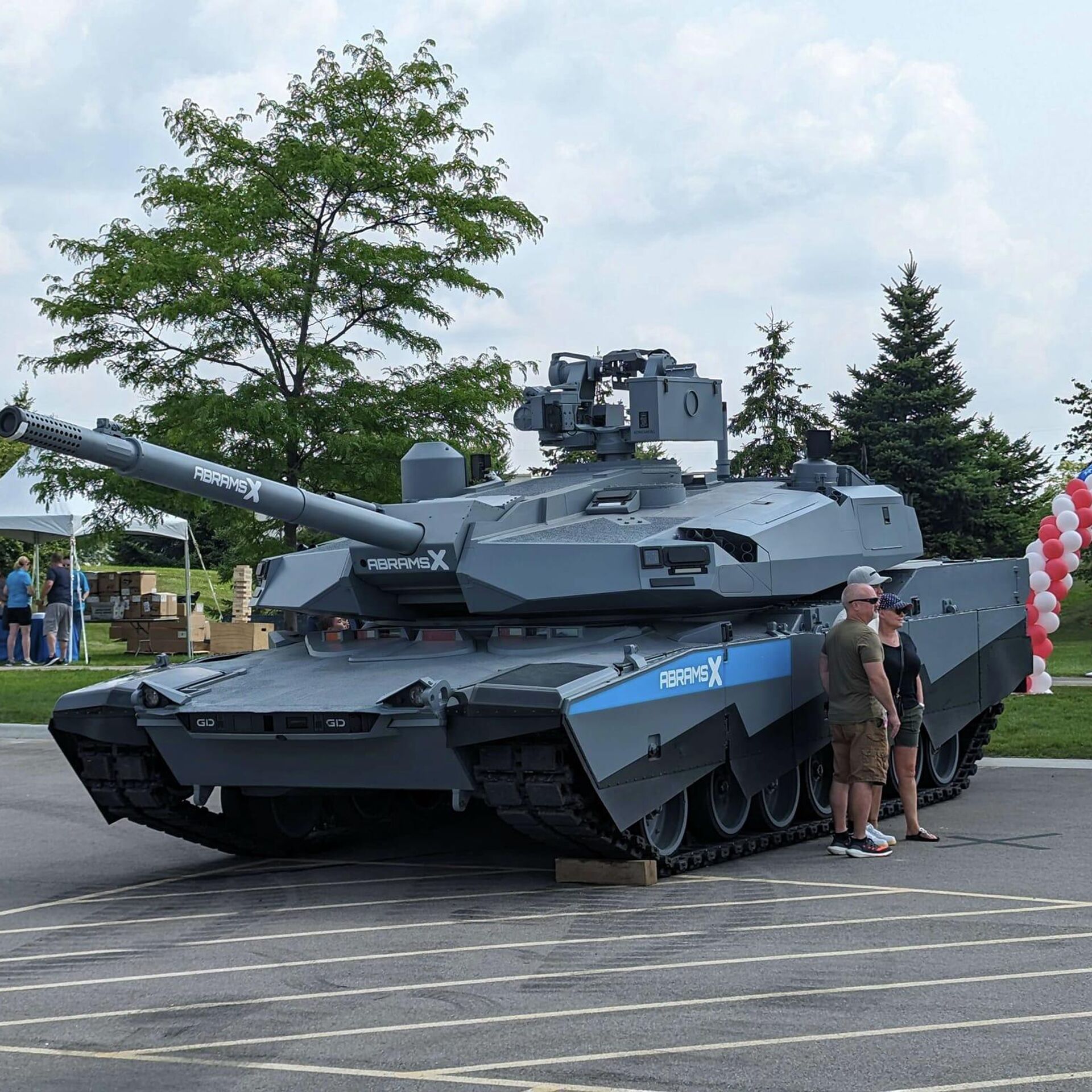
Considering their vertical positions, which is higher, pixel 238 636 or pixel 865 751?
pixel 238 636

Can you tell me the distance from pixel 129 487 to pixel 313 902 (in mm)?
11092

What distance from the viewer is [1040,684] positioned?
19859 mm

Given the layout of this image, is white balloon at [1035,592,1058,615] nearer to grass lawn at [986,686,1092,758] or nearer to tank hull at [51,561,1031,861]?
grass lawn at [986,686,1092,758]

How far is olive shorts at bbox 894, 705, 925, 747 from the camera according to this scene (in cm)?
1095

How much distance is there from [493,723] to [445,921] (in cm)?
102

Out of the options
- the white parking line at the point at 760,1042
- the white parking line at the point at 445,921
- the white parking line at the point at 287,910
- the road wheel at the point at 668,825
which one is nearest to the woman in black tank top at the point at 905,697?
the road wheel at the point at 668,825

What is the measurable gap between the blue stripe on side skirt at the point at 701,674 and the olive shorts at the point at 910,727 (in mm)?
793

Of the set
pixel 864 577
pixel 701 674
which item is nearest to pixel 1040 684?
pixel 864 577

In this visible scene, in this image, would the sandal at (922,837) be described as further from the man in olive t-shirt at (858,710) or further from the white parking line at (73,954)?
the white parking line at (73,954)

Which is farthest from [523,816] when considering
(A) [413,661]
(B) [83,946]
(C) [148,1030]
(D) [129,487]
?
(D) [129,487]

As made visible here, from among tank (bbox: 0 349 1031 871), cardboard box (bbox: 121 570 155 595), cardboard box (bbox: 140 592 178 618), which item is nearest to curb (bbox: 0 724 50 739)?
tank (bbox: 0 349 1031 871)

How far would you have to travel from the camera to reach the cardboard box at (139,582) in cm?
3002

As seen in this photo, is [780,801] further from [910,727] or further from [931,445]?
[931,445]

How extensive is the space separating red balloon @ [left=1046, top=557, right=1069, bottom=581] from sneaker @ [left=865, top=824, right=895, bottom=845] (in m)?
10.1
